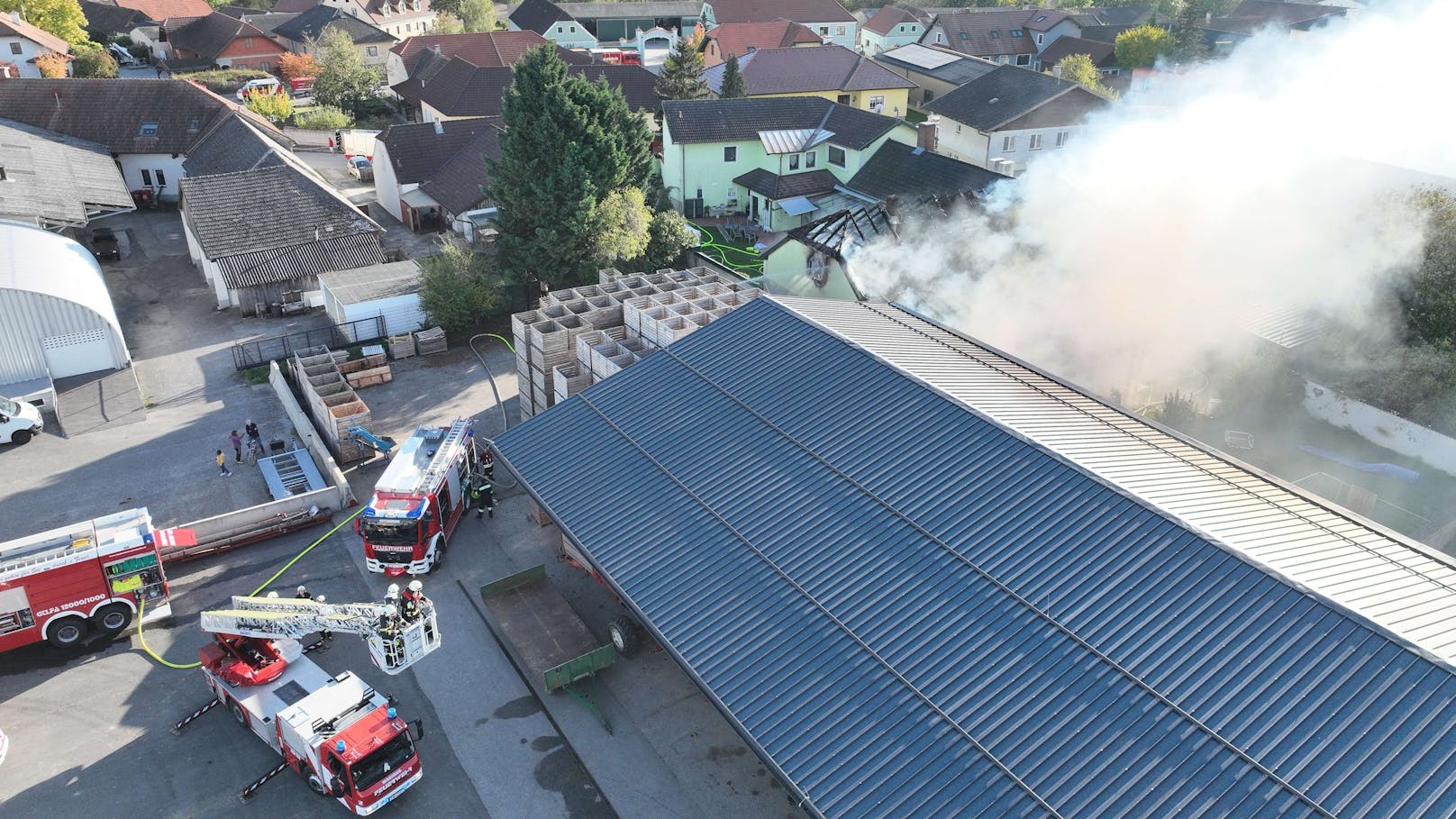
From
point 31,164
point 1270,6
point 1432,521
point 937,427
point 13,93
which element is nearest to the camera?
point 937,427

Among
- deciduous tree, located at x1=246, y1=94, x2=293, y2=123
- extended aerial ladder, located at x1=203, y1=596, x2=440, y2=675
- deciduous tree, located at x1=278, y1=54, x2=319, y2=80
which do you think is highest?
deciduous tree, located at x1=278, y1=54, x2=319, y2=80

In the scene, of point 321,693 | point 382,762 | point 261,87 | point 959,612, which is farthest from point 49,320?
point 261,87

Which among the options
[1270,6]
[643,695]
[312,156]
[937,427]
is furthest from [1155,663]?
[1270,6]

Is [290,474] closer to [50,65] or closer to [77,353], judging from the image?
[77,353]

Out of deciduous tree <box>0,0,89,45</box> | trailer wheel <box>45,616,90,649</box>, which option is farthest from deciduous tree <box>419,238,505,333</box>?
deciduous tree <box>0,0,89,45</box>

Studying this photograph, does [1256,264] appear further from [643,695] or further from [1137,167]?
[643,695]

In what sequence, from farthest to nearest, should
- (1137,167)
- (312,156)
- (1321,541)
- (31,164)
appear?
1. (312,156)
2. (31,164)
3. (1137,167)
4. (1321,541)

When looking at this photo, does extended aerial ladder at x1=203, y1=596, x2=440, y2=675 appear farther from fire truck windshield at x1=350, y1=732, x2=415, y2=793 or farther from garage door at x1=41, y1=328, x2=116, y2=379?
garage door at x1=41, y1=328, x2=116, y2=379
